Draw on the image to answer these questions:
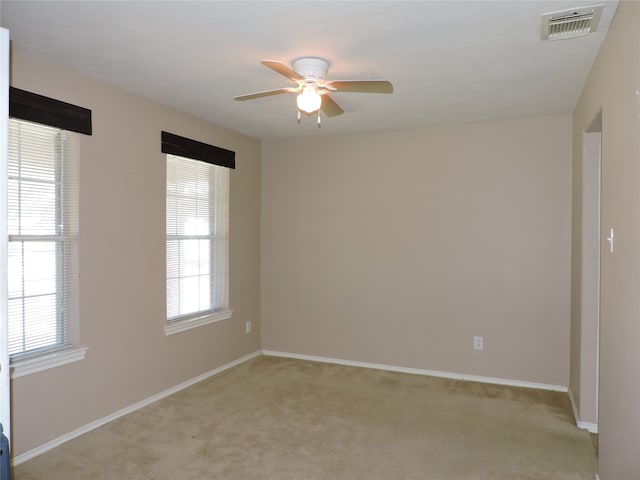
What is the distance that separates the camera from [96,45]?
8.65 feet

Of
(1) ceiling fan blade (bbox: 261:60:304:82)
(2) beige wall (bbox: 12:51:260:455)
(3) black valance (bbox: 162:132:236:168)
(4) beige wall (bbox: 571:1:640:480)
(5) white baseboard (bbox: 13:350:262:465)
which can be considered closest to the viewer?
(4) beige wall (bbox: 571:1:640:480)

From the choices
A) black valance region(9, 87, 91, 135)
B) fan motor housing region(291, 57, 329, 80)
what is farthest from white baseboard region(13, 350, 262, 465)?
fan motor housing region(291, 57, 329, 80)

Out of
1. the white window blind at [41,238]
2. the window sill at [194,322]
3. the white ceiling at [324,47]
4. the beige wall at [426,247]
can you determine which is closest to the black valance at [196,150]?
the white ceiling at [324,47]

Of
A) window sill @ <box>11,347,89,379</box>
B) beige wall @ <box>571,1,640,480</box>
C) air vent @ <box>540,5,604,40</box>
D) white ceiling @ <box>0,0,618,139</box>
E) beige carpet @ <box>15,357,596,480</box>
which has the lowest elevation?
beige carpet @ <box>15,357,596,480</box>

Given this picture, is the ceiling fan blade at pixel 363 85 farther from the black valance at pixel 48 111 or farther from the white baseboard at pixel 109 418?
the white baseboard at pixel 109 418

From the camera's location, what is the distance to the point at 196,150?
4.20 meters

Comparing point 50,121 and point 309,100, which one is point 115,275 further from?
point 309,100

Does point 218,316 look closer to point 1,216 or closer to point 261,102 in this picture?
point 261,102

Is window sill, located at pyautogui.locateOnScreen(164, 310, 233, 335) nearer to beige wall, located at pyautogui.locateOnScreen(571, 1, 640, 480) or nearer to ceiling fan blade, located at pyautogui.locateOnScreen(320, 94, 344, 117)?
ceiling fan blade, located at pyautogui.locateOnScreen(320, 94, 344, 117)

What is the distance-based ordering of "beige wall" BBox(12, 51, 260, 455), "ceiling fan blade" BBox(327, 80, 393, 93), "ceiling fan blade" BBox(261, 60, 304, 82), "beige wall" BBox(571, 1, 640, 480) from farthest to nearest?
"beige wall" BBox(12, 51, 260, 455) < "ceiling fan blade" BBox(327, 80, 393, 93) < "ceiling fan blade" BBox(261, 60, 304, 82) < "beige wall" BBox(571, 1, 640, 480)

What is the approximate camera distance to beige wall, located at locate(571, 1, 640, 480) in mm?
1824

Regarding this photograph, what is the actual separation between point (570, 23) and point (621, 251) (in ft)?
3.80

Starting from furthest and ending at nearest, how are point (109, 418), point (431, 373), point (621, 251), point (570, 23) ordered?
point (431, 373)
point (109, 418)
point (570, 23)
point (621, 251)

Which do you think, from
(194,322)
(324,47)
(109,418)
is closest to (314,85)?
(324,47)
